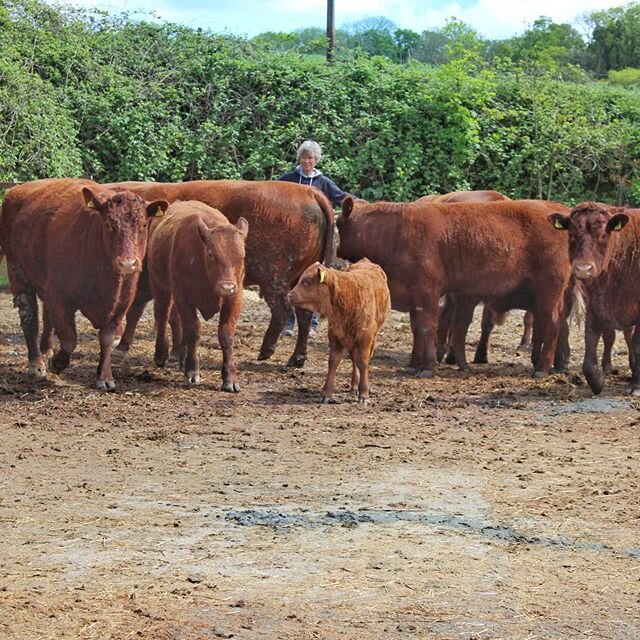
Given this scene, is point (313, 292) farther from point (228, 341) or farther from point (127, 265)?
point (127, 265)

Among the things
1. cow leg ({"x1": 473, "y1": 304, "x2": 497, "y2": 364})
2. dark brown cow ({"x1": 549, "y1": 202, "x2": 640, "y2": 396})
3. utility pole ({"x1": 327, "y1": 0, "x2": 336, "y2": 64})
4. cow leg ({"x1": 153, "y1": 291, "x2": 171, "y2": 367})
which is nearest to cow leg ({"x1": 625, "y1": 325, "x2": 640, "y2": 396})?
dark brown cow ({"x1": 549, "y1": 202, "x2": 640, "y2": 396})

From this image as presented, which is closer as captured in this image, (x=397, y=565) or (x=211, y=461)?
(x=397, y=565)

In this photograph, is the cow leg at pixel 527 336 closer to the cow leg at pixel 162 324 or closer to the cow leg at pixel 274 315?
the cow leg at pixel 274 315

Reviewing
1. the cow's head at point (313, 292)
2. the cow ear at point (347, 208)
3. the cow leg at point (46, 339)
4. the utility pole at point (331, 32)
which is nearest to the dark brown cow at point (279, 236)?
the cow ear at point (347, 208)

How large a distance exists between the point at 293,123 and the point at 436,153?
8.89ft

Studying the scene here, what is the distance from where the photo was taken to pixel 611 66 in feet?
145

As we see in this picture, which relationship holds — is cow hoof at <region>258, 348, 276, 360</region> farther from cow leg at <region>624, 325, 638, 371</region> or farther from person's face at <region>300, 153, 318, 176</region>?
cow leg at <region>624, 325, 638, 371</region>

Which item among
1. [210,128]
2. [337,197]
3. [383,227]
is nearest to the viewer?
[383,227]

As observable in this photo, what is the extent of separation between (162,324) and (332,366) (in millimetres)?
2273

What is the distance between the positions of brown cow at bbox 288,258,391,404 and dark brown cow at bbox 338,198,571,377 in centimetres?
172

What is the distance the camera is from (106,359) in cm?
1059

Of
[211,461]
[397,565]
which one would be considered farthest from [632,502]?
[211,461]

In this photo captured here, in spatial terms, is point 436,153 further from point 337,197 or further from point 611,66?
point 611,66

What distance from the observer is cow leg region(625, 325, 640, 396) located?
10.8 metres
